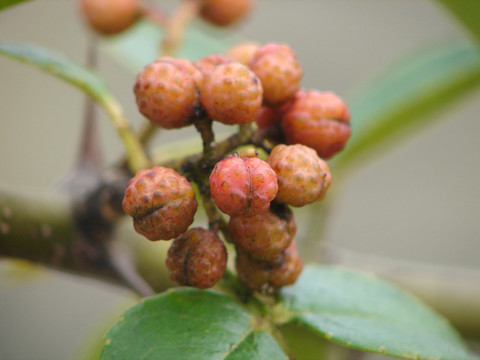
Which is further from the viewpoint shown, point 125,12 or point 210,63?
point 125,12

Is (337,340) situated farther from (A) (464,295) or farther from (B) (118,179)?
(A) (464,295)

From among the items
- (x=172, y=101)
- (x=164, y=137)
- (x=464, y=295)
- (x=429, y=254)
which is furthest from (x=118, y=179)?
(x=429, y=254)

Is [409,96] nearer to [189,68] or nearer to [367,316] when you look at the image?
[367,316]

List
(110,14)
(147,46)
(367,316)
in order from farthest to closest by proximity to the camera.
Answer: (147,46)
(110,14)
(367,316)

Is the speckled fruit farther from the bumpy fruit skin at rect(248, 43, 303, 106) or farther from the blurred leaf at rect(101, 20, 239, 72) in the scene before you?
the blurred leaf at rect(101, 20, 239, 72)

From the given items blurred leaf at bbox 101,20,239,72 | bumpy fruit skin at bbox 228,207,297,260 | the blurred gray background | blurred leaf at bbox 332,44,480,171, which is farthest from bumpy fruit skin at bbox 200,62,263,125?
the blurred gray background

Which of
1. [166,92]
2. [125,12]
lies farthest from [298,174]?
[125,12]
